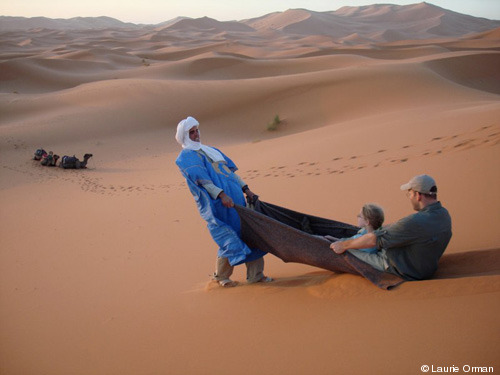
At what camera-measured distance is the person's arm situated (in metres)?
3.36

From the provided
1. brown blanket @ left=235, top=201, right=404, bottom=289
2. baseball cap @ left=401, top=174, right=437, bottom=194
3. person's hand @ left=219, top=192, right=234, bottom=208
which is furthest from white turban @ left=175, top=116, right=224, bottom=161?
baseball cap @ left=401, top=174, right=437, bottom=194

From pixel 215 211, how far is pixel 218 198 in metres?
0.13

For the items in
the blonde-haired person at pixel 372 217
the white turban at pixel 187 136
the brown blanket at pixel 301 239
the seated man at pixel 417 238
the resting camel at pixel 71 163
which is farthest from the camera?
the resting camel at pixel 71 163

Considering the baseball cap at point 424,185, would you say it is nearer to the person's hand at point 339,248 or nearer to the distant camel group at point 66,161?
the person's hand at point 339,248


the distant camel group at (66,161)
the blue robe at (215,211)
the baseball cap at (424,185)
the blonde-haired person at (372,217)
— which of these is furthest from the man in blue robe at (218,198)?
the distant camel group at (66,161)

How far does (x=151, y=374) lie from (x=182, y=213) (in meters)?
4.66

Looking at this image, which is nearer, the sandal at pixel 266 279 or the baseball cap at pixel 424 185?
the baseball cap at pixel 424 185

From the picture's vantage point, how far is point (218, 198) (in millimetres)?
4305

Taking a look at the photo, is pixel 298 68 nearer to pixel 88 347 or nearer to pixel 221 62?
pixel 221 62

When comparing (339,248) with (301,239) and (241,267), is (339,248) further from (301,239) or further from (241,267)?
(241,267)

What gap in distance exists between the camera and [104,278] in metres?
5.07

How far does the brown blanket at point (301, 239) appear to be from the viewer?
3.51 m

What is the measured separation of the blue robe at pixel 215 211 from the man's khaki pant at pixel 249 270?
0.11 m

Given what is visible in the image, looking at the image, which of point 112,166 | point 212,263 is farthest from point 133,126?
point 212,263
